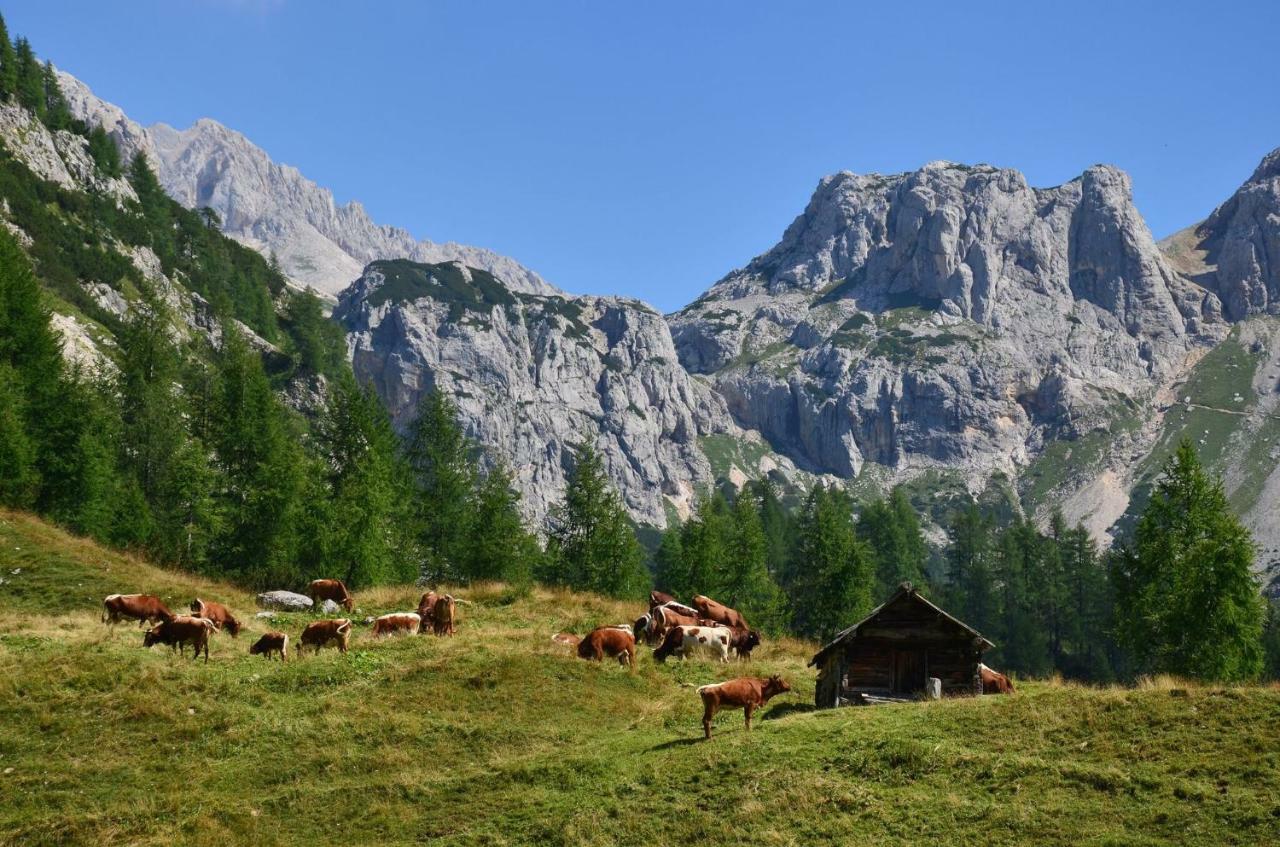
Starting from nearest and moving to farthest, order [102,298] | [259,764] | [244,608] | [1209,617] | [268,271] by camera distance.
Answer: [259,764]
[244,608]
[1209,617]
[102,298]
[268,271]

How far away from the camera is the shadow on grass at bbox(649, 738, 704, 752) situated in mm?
24719

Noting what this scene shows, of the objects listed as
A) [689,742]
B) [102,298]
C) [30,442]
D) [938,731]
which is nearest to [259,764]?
[689,742]

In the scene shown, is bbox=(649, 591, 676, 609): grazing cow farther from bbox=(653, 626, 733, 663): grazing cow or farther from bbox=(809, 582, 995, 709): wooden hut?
bbox=(809, 582, 995, 709): wooden hut

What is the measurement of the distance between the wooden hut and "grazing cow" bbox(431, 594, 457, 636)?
13269 millimetres

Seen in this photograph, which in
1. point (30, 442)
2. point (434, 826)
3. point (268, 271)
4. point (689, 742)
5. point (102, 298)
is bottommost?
point (434, 826)

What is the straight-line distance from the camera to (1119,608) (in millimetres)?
50844

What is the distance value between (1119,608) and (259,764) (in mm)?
44466

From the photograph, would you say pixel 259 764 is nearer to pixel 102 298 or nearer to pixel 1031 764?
pixel 1031 764

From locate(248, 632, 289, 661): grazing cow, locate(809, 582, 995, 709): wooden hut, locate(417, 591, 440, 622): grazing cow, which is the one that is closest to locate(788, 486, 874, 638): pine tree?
locate(809, 582, 995, 709): wooden hut

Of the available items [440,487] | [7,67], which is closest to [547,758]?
[440,487]

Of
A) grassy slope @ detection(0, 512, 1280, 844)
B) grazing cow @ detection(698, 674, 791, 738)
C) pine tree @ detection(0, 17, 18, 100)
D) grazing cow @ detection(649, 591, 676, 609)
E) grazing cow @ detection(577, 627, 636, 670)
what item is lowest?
grassy slope @ detection(0, 512, 1280, 844)

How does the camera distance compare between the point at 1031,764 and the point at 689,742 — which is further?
the point at 689,742

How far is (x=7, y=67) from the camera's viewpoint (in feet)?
372

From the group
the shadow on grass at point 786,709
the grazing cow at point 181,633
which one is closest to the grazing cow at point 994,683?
the shadow on grass at point 786,709
